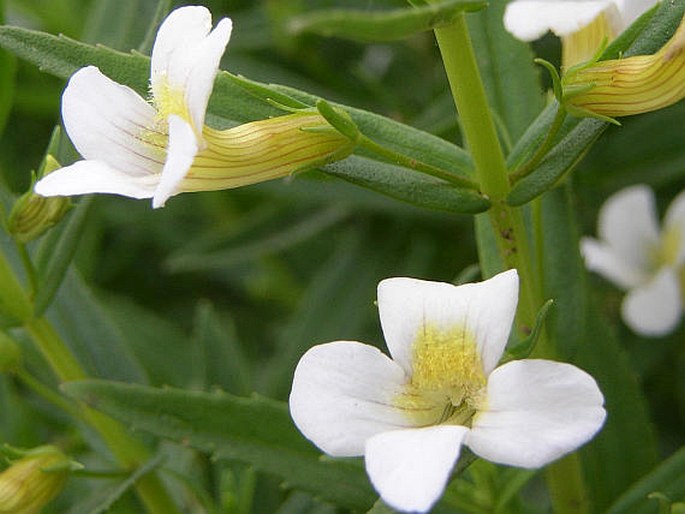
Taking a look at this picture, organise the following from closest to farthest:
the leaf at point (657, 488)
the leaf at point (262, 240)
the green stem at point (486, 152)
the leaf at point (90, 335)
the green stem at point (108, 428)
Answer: the green stem at point (486, 152) → the leaf at point (657, 488) → the green stem at point (108, 428) → the leaf at point (90, 335) → the leaf at point (262, 240)

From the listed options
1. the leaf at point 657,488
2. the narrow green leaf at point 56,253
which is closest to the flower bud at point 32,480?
the narrow green leaf at point 56,253

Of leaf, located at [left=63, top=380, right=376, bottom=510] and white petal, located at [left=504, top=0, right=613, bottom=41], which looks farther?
leaf, located at [left=63, top=380, right=376, bottom=510]

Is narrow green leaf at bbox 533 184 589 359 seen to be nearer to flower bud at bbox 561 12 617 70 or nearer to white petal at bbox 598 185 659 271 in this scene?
flower bud at bbox 561 12 617 70

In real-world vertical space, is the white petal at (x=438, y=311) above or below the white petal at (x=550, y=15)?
below

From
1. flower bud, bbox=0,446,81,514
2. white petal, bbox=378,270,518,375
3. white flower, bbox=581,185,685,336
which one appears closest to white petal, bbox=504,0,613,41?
white petal, bbox=378,270,518,375

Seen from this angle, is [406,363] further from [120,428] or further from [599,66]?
[120,428]

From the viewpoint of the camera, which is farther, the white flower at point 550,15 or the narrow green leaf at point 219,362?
the narrow green leaf at point 219,362

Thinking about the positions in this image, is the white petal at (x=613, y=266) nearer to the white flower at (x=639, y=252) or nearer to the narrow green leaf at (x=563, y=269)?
the white flower at (x=639, y=252)
